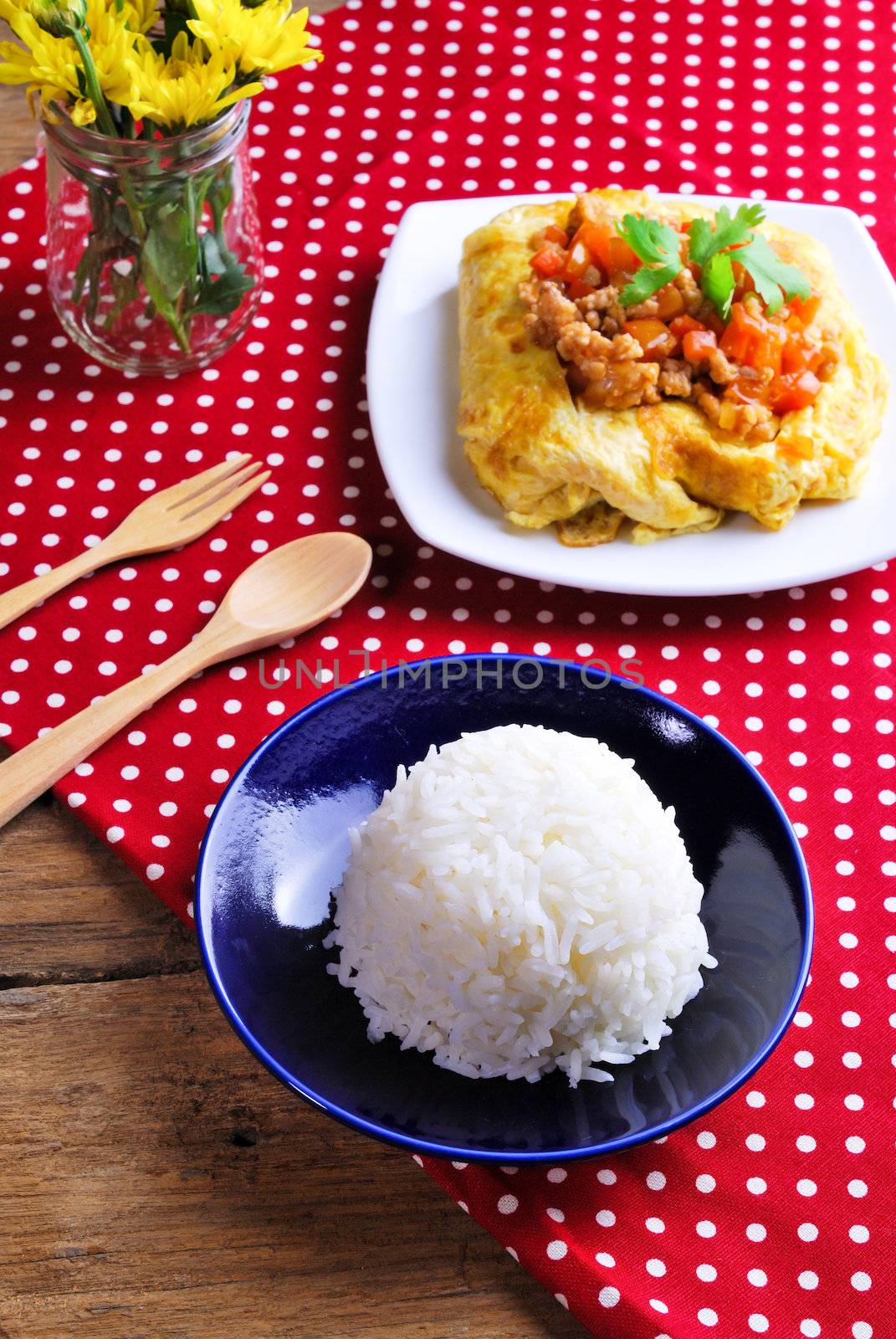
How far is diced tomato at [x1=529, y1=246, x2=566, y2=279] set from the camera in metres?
2.21

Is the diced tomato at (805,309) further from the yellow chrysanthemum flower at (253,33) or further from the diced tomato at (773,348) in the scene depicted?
the yellow chrysanthemum flower at (253,33)

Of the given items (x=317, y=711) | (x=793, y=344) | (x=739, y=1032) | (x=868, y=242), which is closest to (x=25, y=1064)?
(x=317, y=711)

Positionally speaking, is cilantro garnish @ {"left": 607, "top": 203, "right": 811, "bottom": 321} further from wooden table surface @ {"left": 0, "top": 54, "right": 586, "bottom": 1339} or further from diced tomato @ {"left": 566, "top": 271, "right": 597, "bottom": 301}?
wooden table surface @ {"left": 0, "top": 54, "right": 586, "bottom": 1339}

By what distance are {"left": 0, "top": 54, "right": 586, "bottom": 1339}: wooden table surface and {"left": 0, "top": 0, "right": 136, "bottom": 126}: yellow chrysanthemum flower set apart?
48.9 inches

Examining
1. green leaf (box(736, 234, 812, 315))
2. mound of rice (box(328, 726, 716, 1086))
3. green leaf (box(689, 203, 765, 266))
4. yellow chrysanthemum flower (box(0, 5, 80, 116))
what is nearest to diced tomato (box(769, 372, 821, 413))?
green leaf (box(736, 234, 812, 315))

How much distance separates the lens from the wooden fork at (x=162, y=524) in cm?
204

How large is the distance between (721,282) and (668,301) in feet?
0.31

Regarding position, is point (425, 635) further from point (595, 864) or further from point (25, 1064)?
point (25, 1064)

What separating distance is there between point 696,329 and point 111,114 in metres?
1.02

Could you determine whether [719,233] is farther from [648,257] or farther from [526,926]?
[526,926]

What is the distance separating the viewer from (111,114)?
2074 mm

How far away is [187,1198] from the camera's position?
1.53m

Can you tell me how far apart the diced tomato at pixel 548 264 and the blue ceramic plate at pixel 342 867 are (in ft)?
2.56

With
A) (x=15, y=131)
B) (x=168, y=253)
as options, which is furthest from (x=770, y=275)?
(x=15, y=131)
